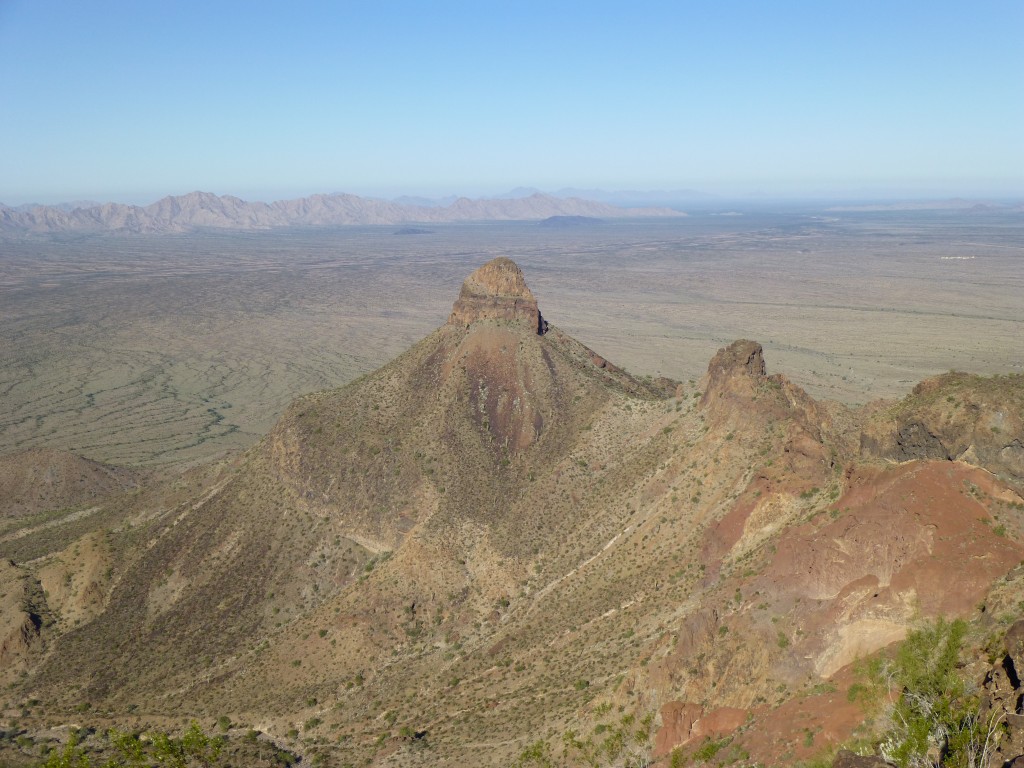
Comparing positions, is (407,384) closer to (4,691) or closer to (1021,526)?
(4,691)

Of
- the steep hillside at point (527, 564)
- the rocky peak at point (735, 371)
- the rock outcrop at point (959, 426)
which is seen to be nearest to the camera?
the steep hillside at point (527, 564)

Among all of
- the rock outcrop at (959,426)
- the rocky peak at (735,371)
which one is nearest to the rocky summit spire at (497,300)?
the rocky peak at (735,371)

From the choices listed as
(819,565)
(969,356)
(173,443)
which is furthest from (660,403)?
(969,356)

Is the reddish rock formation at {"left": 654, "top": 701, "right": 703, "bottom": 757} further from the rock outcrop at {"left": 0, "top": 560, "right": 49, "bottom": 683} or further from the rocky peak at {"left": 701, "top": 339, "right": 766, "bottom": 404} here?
the rock outcrop at {"left": 0, "top": 560, "right": 49, "bottom": 683}

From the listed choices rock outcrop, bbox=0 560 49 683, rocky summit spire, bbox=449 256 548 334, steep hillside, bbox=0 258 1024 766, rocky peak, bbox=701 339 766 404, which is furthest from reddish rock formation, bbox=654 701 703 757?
rocky summit spire, bbox=449 256 548 334

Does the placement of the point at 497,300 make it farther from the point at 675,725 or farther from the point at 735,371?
the point at 675,725

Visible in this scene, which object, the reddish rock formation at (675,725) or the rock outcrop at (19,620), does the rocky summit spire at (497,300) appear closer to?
the rock outcrop at (19,620)

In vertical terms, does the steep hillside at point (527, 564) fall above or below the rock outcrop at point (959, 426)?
below
